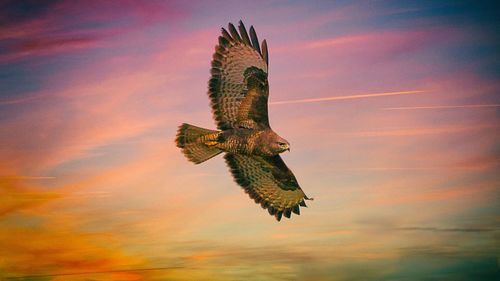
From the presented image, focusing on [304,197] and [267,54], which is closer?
[267,54]

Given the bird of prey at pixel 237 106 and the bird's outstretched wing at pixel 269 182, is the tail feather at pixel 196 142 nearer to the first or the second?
the bird of prey at pixel 237 106

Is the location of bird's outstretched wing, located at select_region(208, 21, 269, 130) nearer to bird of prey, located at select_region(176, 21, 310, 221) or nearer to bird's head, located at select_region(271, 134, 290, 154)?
bird of prey, located at select_region(176, 21, 310, 221)

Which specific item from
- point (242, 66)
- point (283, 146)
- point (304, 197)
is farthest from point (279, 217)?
point (242, 66)

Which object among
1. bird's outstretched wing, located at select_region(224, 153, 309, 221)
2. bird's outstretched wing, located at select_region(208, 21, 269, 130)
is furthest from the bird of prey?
bird's outstretched wing, located at select_region(224, 153, 309, 221)

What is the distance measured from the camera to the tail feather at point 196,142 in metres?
6.61

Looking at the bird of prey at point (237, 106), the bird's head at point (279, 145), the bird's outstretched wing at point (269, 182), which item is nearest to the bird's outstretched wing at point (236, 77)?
the bird of prey at point (237, 106)

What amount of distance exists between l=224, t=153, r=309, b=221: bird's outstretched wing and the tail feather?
0.27 m

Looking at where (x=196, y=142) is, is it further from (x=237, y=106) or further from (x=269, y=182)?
(x=269, y=182)

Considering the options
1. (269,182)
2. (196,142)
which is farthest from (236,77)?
(269,182)

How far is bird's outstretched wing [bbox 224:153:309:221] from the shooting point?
271 inches

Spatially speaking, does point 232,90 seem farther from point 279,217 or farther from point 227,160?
point 279,217

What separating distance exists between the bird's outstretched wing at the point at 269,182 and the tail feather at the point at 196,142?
265 mm

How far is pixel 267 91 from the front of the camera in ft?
21.8

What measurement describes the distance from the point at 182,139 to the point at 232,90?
52cm
